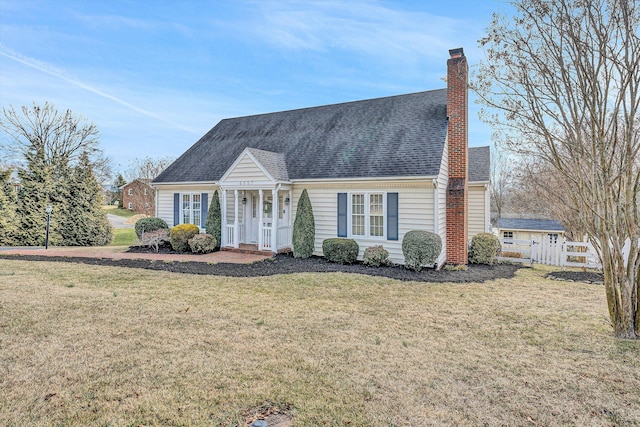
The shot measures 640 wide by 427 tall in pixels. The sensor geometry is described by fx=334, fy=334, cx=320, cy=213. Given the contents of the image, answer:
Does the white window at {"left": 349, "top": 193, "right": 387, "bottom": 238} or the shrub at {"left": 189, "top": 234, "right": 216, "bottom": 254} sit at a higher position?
the white window at {"left": 349, "top": 193, "right": 387, "bottom": 238}

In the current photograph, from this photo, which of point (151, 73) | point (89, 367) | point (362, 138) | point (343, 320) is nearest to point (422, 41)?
point (362, 138)

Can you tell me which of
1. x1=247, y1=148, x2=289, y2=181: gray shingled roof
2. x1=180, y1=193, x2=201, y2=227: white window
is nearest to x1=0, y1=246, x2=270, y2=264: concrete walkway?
x1=180, y1=193, x2=201, y2=227: white window

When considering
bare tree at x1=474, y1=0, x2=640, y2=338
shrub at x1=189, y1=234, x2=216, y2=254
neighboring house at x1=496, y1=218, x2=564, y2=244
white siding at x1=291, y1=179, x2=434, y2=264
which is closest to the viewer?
bare tree at x1=474, y1=0, x2=640, y2=338

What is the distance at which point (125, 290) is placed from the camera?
27.0 ft

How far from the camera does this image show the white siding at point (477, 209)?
15.8m

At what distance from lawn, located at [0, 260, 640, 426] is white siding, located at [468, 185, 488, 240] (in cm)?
801

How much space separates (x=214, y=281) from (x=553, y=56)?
9100 millimetres

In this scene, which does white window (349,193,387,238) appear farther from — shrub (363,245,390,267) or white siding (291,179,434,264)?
shrub (363,245,390,267)

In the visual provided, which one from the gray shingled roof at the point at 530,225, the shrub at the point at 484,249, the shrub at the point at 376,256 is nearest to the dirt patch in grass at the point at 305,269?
the shrub at the point at 376,256

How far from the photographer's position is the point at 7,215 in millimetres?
18453

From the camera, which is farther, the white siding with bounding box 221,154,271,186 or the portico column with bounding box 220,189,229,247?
the portico column with bounding box 220,189,229,247

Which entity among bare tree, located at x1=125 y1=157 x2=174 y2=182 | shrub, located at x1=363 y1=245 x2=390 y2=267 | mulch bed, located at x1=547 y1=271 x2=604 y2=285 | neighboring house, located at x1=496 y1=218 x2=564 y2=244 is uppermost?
bare tree, located at x1=125 y1=157 x2=174 y2=182

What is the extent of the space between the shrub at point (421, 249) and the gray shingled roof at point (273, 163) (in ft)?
18.6

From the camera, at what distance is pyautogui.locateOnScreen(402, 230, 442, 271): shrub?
10.7 metres
